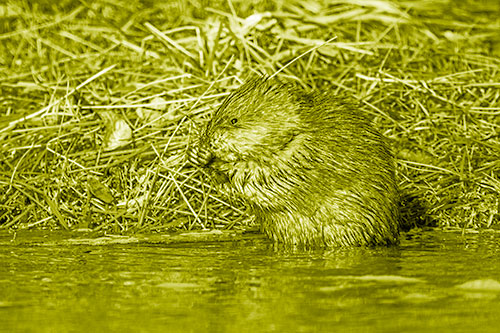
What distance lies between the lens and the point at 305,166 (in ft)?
15.1

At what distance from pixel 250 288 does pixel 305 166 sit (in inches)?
38.9

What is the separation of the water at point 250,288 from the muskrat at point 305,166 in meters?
0.12

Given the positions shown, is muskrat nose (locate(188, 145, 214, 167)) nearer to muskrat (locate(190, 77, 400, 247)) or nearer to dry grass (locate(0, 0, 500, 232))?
muskrat (locate(190, 77, 400, 247))

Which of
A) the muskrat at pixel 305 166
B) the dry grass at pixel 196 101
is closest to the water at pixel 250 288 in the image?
the muskrat at pixel 305 166

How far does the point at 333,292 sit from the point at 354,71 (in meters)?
3.17

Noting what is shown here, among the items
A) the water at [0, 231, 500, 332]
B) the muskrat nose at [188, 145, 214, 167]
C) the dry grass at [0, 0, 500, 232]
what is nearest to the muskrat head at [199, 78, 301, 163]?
the muskrat nose at [188, 145, 214, 167]

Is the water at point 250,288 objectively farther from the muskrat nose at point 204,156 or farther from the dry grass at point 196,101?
the dry grass at point 196,101

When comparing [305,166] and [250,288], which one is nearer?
[250,288]

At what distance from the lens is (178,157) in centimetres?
573

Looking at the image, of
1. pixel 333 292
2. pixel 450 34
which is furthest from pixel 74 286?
pixel 450 34

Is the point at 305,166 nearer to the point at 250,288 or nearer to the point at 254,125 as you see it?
the point at 254,125

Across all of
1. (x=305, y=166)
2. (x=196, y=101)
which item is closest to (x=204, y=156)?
(x=305, y=166)

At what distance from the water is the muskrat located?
0.40ft

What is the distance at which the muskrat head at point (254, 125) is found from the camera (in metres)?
4.67
